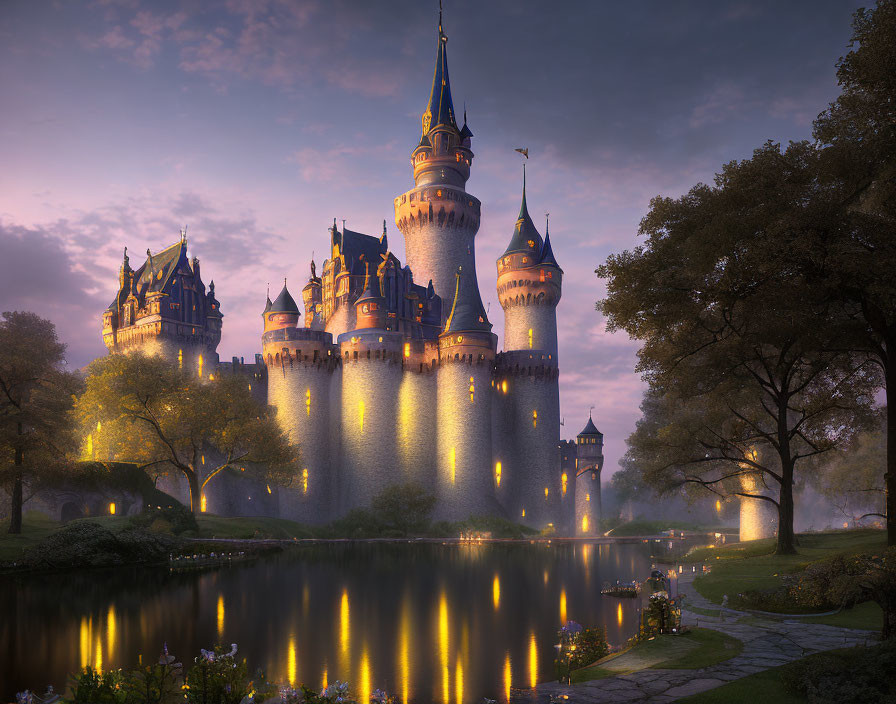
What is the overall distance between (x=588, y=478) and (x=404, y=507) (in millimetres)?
25342

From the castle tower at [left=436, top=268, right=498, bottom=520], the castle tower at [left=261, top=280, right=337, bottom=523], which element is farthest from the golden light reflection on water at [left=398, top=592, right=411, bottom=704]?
the castle tower at [left=261, top=280, right=337, bottom=523]

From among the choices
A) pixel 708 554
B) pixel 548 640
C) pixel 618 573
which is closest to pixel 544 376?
pixel 708 554

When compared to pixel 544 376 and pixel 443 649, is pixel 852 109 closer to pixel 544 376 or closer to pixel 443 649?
pixel 443 649

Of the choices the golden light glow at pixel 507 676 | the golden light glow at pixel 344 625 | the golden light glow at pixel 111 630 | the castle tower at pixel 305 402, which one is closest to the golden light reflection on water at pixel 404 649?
the golden light glow at pixel 344 625

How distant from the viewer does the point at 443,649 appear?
14.3 m

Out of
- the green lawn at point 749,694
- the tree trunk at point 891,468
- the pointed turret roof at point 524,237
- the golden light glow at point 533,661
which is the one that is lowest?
the golden light glow at point 533,661

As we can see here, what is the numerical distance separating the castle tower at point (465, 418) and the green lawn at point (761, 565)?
30.4 meters

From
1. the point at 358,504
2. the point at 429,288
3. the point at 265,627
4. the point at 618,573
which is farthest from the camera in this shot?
the point at 429,288

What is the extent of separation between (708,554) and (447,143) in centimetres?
5510

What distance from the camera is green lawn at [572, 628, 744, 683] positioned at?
435 inches

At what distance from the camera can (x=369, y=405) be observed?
6219cm

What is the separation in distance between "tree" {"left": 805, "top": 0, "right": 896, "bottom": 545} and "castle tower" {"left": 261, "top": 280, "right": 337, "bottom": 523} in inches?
2016

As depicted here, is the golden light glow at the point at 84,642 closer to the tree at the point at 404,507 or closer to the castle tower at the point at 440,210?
the tree at the point at 404,507

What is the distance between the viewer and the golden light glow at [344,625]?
14.7 meters
